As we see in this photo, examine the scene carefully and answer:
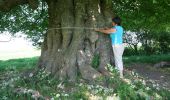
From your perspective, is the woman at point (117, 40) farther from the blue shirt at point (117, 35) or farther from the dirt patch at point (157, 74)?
the dirt patch at point (157, 74)

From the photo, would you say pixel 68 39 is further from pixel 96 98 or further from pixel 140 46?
pixel 140 46

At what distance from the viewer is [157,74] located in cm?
1267

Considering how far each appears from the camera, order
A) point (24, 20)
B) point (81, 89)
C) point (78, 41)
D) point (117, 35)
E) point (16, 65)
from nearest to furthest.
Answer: point (81, 89)
point (117, 35)
point (78, 41)
point (24, 20)
point (16, 65)

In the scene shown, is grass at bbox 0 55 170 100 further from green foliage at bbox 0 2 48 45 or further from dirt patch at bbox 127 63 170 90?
green foliage at bbox 0 2 48 45

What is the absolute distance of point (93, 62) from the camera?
10758 mm

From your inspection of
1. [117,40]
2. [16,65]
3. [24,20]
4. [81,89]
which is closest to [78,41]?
[117,40]

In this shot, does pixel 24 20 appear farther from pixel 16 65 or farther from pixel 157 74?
pixel 157 74

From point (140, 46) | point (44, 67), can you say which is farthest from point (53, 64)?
point (140, 46)

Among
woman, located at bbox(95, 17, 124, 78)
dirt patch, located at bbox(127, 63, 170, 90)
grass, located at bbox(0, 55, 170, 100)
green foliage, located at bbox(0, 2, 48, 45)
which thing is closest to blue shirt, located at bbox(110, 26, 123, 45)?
woman, located at bbox(95, 17, 124, 78)

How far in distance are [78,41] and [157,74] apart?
3.42 metres

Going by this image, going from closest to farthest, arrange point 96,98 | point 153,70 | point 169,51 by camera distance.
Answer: point 96,98, point 153,70, point 169,51

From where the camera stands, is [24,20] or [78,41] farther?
[24,20]

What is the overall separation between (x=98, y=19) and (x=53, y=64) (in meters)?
1.90

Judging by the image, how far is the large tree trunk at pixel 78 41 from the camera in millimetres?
10562
